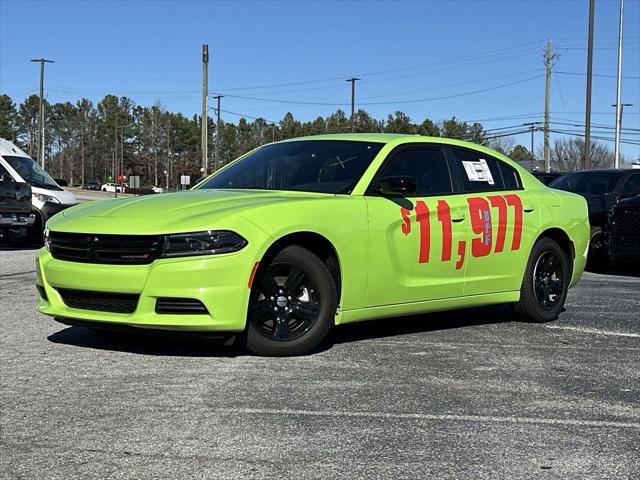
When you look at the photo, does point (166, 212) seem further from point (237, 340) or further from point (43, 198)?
point (43, 198)

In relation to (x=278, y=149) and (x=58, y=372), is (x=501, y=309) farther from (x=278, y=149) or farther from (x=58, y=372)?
(x=58, y=372)

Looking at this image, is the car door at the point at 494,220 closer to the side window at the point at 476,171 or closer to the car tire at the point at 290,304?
the side window at the point at 476,171

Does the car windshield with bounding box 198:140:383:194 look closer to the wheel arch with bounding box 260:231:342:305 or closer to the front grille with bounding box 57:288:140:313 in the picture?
the wheel arch with bounding box 260:231:342:305

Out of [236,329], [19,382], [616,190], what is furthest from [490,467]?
[616,190]

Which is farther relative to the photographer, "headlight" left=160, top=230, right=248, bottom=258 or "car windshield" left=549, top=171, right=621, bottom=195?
"car windshield" left=549, top=171, right=621, bottom=195

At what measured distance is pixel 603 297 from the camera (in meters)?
9.02

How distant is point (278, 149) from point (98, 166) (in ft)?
417

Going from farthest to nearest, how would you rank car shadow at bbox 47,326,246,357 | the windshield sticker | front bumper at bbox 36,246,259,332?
the windshield sticker
car shadow at bbox 47,326,246,357
front bumper at bbox 36,246,259,332

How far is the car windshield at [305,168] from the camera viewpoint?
5980 millimetres

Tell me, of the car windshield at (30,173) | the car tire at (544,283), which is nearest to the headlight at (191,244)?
the car tire at (544,283)

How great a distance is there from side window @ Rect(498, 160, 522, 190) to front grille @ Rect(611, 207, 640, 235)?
15.5 feet

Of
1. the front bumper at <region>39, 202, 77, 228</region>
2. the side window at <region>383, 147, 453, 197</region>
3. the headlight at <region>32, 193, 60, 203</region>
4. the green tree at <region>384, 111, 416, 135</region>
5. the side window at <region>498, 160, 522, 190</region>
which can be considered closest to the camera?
the side window at <region>383, 147, 453, 197</region>

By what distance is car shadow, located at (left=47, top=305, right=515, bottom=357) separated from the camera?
5504mm

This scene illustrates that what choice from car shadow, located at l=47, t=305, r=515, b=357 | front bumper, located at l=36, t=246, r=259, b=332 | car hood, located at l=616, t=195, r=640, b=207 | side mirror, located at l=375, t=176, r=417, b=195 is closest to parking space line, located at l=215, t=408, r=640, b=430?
front bumper, located at l=36, t=246, r=259, b=332
